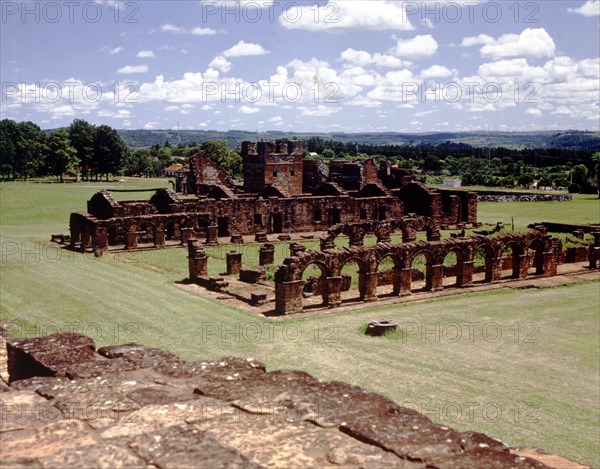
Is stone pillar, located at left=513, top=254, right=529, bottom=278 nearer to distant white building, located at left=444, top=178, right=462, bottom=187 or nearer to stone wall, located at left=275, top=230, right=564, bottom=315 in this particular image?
stone wall, located at left=275, top=230, right=564, bottom=315

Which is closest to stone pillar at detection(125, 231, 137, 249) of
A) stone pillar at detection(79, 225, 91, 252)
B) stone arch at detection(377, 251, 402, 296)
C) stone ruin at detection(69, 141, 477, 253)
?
stone ruin at detection(69, 141, 477, 253)

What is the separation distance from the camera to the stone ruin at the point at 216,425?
15.6 feet

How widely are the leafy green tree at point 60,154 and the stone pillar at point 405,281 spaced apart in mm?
74317

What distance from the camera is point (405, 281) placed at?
26953 millimetres

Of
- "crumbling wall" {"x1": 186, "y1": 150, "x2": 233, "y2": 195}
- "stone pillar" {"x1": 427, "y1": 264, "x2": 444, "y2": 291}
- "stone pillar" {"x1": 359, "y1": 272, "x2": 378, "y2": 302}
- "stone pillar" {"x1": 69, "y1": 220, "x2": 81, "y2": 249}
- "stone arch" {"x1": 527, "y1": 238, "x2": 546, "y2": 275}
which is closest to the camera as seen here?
"stone pillar" {"x1": 359, "y1": 272, "x2": 378, "y2": 302}

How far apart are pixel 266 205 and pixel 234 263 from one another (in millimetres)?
15050

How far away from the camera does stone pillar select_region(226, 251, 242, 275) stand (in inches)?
1201

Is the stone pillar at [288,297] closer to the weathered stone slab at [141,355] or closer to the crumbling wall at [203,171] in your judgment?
the weathered stone slab at [141,355]

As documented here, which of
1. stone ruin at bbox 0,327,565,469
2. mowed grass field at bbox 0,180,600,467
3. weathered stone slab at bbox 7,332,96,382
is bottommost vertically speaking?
mowed grass field at bbox 0,180,600,467

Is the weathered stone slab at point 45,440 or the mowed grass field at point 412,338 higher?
the weathered stone slab at point 45,440

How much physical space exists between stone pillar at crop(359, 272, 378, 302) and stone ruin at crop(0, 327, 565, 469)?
18635mm

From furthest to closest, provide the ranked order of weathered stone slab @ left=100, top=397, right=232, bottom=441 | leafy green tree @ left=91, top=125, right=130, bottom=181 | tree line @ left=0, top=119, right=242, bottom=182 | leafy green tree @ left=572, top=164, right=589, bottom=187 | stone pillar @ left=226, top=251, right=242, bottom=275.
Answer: leafy green tree @ left=91, top=125, right=130, bottom=181
tree line @ left=0, top=119, right=242, bottom=182
leafy green tree @ left=572, top=164, right=589, bottom=187
stone pillar @ left=226, top=251, right=242, bottom=275
weathered stone slab @ left=100, top=397, right=232, bottom=441

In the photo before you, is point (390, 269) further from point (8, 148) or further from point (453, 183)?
point (8, 148)

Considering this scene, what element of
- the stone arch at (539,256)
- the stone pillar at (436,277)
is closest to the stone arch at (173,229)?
Result: the stone pillar at (436,277)
